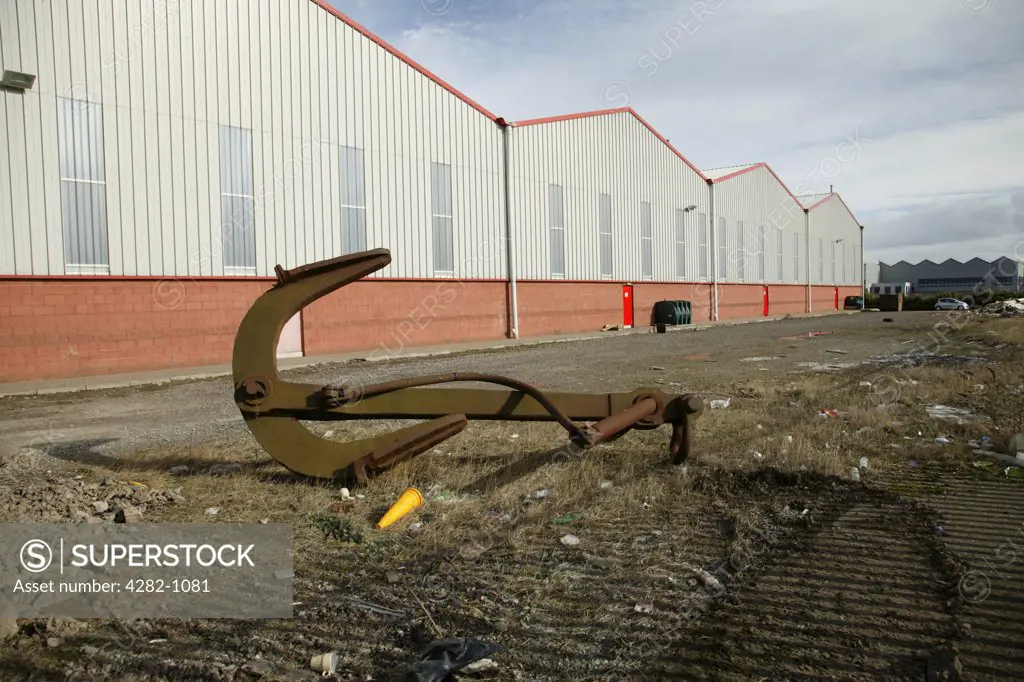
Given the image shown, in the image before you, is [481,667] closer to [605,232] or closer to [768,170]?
[605,232]

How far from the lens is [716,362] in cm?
1394

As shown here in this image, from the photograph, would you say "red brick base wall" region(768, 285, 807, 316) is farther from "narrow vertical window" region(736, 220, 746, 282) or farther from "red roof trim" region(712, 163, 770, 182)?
"red roof trim" region(712, 163, 770, 182)

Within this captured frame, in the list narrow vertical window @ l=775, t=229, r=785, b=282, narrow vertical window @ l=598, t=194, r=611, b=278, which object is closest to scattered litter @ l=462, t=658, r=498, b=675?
narrow vertical window @ l=598, t=194, r=611, b=278

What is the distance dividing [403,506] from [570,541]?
3.71 ft

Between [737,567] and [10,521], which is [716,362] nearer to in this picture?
[737,567]

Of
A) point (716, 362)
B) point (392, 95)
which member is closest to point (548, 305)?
point (392, 95)

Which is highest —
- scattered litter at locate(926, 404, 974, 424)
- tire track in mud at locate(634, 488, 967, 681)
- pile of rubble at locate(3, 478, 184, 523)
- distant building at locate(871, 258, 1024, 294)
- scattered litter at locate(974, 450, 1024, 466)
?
distant building at locate(871, 258, 1024, 294)

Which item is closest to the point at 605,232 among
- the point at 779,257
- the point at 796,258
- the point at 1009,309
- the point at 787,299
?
the point at 779,257

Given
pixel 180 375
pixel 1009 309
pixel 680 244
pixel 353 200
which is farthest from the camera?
pixel 1009 309

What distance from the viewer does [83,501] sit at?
4.27 m

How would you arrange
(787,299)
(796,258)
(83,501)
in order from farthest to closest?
(796,258)
(787,299)
(83,501)

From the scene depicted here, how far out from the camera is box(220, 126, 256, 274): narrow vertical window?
15.4 metres

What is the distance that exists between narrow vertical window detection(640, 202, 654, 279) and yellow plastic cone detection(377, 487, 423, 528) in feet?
88.6

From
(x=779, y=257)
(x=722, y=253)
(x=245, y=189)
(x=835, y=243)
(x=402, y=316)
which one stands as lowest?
(x=402, y=316)
